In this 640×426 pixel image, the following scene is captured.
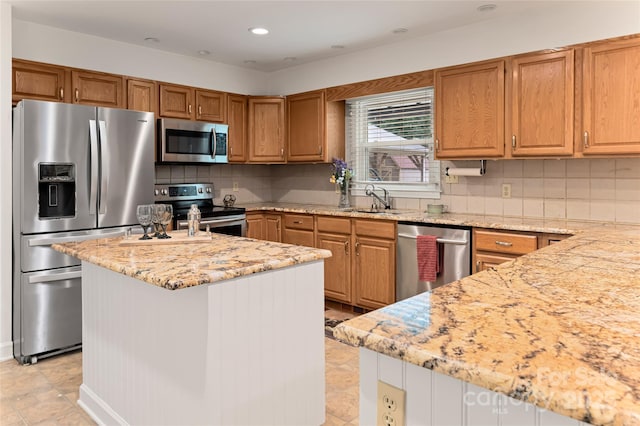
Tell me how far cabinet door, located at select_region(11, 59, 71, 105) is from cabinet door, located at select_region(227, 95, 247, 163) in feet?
5.36

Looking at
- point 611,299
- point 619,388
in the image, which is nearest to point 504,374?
point 619,388

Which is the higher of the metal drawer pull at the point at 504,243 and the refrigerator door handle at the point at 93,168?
the refrigerator door handle at the point at 93,168

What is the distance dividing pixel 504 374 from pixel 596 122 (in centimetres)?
297

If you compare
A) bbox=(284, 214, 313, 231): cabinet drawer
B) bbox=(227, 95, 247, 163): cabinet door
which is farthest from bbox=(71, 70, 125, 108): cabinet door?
bbox=(284, 214, 313, 231): cabinet drawer

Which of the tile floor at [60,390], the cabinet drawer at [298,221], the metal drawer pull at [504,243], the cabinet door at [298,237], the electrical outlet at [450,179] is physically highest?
the electrical outlet at [450,179]

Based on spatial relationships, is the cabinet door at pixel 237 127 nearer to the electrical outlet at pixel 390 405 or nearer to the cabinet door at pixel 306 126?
the cabinet door at pixel 306 126

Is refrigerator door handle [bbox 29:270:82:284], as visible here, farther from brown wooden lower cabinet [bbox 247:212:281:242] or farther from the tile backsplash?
brown wooden lower cabinet [bbox 247:212:281:242]

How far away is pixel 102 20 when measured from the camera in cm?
371

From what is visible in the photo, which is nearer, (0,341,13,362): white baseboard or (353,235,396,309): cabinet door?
(0,341,13,362): white baseboard

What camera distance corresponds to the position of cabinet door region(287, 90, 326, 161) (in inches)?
191

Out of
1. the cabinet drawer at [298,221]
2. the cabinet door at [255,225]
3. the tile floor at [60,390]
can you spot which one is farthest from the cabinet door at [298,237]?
the tile floor at [60,390]

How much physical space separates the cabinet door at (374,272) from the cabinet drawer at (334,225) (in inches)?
5.7

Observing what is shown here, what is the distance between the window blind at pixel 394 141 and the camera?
4.38 meters

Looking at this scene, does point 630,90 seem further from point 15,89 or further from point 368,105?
point 15,89
